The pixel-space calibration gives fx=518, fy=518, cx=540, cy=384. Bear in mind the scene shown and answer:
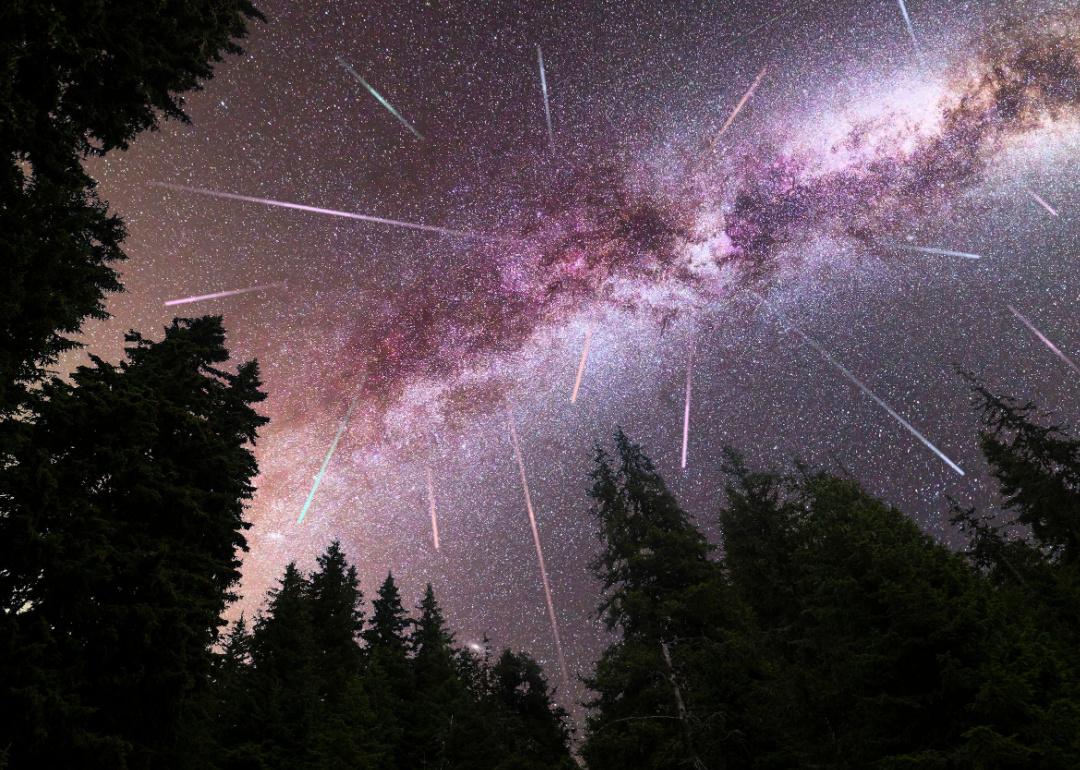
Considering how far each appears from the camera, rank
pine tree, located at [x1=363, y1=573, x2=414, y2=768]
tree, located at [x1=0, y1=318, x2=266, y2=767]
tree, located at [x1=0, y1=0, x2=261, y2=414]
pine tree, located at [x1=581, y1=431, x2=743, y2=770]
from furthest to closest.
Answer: pine tree, located at [x1=363, y1=573, x2=414, y2=768] < pine tree, located at [x1=581, y1=431, x2=743, y2=770] < tree, located at [x1=0, y1=318, x2=266, y2=767] < tree, located at [x1=0, y1=0, x2=261, y2=414]

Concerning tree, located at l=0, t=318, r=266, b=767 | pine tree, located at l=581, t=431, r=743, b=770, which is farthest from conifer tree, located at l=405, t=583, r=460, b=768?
tree, located at l=0, t=318, r=266, b=767

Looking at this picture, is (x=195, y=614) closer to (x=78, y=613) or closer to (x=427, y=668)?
(x=78, y=613)

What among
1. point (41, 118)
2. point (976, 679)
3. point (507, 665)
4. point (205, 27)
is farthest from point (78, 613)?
point (507, 665)

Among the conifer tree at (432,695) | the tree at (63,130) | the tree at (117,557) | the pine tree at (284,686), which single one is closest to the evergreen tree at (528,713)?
the conifer tree at (432,695)

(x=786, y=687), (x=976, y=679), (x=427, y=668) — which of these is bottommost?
(x=976, y=679)

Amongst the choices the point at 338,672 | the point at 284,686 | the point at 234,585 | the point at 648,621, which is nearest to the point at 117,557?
the point at 234,585

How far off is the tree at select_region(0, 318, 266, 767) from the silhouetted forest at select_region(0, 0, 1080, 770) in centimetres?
4

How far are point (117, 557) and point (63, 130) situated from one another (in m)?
6.67

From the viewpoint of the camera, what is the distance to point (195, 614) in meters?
9.48

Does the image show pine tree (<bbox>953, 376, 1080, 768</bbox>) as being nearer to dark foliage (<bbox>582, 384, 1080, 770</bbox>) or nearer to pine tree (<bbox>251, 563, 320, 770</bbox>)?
dark foliage (<bbox>582, 384, 1080, 770</bbox>)

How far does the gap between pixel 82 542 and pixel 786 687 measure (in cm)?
1571

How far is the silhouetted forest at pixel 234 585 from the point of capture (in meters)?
6.59

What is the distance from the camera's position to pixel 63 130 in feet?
21.0

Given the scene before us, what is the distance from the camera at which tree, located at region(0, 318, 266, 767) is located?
7.19 meters
